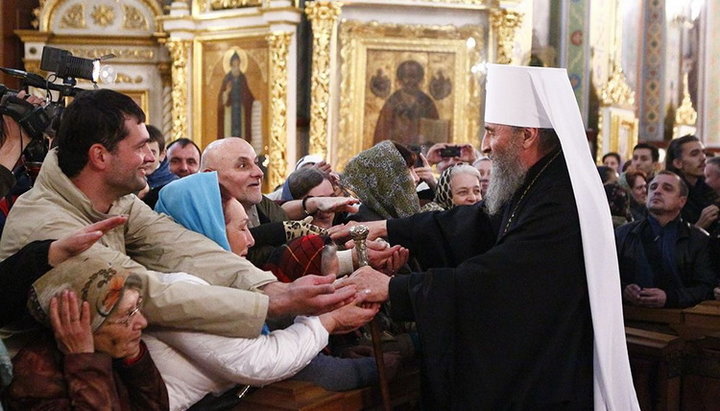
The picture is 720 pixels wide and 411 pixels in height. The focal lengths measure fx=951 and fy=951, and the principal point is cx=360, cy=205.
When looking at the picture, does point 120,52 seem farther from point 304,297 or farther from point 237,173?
point 304,297

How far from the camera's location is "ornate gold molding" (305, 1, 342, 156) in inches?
444

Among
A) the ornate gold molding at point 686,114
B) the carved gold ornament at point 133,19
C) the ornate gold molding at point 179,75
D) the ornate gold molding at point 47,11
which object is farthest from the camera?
the ornate gold molding at point 686,114

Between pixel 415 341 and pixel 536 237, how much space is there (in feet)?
2.50

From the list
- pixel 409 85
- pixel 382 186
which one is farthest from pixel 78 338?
pixel 409 85

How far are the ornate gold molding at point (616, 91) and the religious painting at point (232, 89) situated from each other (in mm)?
5200

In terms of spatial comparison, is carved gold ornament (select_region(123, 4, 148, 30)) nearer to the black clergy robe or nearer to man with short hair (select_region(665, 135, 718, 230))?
man with short hair (select_region(665, 135, 718, 230))

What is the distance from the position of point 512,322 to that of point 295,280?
0.83 metres

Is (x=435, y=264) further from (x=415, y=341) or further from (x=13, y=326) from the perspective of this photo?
(x=13, y=326)

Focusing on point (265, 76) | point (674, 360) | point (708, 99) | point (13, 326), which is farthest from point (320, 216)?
point (708, 99)

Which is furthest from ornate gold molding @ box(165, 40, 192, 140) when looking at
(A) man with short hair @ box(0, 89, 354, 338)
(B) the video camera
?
(A) man with short hair @ box(0, 89, 354, 338)

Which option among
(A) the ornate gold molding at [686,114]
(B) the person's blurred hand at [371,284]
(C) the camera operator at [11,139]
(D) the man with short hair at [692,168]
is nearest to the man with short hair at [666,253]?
(D) the man with short hair at [692,168]

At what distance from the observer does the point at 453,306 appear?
351 cm

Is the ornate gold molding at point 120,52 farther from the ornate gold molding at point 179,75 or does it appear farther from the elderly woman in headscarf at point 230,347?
the elderly woman in headscarf at point 230,347

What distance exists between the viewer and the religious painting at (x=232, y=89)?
463 inches
